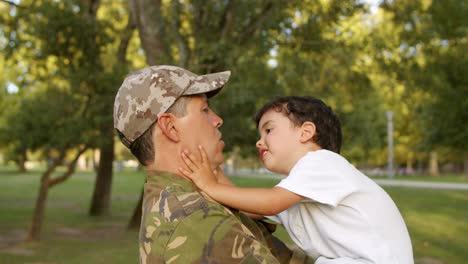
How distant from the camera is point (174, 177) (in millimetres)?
2207

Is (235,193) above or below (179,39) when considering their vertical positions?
below

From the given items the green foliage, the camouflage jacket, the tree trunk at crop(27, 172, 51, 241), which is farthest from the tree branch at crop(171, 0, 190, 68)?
the camouflage jacket

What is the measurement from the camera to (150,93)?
215 centimetres

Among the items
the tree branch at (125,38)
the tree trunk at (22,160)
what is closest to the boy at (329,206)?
the tree branch at (125,38)

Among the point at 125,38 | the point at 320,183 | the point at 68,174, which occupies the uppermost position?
the point at 125,38

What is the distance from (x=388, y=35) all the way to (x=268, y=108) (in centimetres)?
1195

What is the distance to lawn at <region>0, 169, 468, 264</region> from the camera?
36.6ft

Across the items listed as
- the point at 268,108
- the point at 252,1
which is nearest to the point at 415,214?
the point at 252,1

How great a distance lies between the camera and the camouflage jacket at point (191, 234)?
184cm

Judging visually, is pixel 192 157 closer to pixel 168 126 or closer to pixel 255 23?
pixel 168 126

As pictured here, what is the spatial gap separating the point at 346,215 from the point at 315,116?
0.53 metres

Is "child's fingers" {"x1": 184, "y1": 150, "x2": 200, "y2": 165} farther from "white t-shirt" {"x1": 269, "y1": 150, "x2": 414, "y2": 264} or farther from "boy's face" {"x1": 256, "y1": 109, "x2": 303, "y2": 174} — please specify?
"boy's face" {"x1": 256, "y1": 109, "x2": 303, "y2": 174}

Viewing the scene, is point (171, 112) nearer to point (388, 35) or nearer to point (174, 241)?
point (174, 241)

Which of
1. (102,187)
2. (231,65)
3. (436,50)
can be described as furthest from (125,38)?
(436,50)
